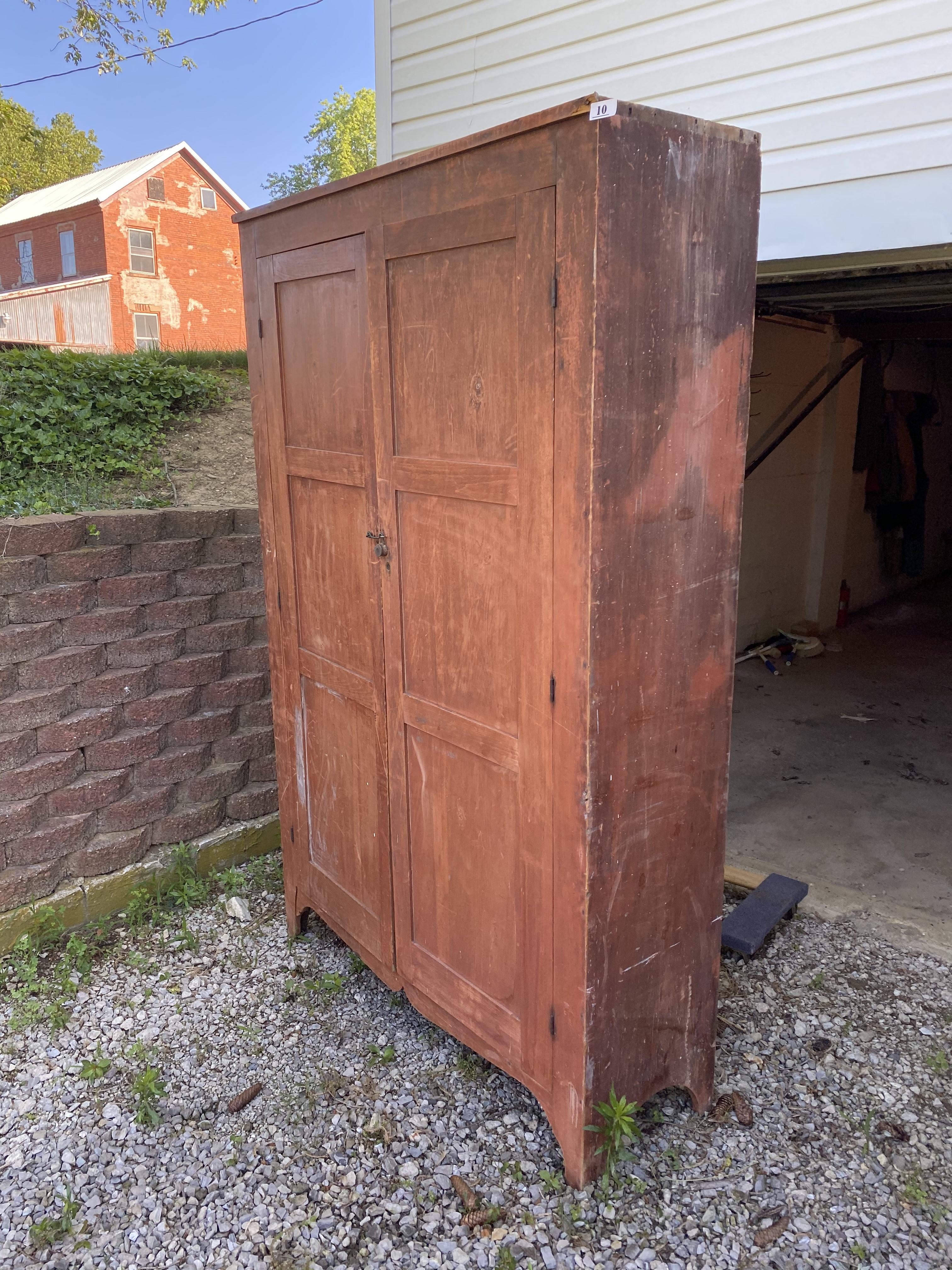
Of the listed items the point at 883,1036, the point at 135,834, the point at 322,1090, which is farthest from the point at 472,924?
the point at 135,834

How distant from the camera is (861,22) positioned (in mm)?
3416

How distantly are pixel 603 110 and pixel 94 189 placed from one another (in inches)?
975

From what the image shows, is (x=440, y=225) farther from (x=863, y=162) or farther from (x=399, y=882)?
(x=863, y=162)

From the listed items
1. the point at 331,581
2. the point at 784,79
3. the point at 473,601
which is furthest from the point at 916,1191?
the point at 784,79

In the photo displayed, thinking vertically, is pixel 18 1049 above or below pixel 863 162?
below

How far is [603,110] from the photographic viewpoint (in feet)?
5.22

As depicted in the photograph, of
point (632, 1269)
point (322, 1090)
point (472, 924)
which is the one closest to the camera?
point (632, 1269)

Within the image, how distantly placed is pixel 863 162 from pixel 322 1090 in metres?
3.96

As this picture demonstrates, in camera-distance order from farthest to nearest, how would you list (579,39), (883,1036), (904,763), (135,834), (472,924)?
(904,763), (579,39), (135,834), (883,1036), (472,924)

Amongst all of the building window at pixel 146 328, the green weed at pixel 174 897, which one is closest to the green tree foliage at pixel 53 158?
the building window at pixel 146 328

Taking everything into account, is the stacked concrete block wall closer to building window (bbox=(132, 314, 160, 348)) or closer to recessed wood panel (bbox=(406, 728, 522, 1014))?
recessed wood panel (bbox=(406, 728, 522, 1014))

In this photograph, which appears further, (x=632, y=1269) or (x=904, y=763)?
(x=904, y=763)

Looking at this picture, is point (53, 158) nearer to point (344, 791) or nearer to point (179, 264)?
point (179, 264)

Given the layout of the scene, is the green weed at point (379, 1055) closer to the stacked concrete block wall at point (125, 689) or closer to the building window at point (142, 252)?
the stacked concrete block wall at point (125, 689)
